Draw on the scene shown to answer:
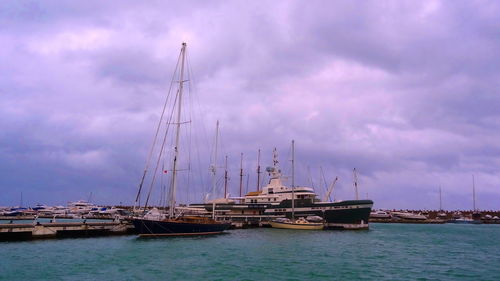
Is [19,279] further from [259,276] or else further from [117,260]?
[259,276]

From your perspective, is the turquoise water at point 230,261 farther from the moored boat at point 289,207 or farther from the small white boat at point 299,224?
the moored boat at point 289,207

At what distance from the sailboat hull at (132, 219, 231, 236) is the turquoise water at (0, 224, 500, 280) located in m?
1.85

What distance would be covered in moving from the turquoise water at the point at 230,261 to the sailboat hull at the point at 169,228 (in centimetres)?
185

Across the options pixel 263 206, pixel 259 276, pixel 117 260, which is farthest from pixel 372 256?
pixel 263 206

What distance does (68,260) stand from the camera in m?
30.8

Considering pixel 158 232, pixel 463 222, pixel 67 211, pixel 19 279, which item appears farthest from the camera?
pixel 463 222

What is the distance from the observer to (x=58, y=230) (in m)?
46.0

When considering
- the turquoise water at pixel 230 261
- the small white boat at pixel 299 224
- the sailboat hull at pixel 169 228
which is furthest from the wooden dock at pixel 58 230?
the small white boat at pixel 299 224

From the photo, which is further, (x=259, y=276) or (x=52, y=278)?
(x=259, y=276)

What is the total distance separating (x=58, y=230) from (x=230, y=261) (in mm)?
25050

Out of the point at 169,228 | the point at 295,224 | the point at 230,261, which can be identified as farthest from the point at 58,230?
the point at 295,224

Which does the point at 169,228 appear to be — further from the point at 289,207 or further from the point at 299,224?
the point at 289,207

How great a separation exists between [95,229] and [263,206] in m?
38.3

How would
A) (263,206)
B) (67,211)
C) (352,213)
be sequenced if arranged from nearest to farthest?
(352,213)
(263,206)
(67,211)
